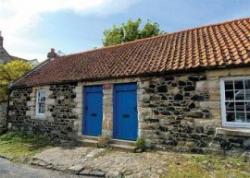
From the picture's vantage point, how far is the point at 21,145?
12438 mm

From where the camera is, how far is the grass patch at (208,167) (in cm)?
705

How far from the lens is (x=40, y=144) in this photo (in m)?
12.4

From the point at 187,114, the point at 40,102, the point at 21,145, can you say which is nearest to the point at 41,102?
the point at 40,102

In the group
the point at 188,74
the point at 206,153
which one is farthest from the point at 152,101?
the point at 206,153

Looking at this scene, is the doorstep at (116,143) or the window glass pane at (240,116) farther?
the doorstep at (116,143)

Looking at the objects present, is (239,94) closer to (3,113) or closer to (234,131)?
(234,131)

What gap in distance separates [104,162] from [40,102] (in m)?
7.47

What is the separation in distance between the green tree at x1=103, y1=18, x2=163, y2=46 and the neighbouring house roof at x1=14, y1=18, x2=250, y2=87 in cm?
1551

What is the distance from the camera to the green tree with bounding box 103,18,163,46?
31516 millimetres

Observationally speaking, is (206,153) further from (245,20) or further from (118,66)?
(245,20)

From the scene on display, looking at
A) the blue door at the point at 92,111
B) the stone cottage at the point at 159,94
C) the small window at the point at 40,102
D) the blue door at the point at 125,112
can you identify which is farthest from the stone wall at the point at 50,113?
the blue door at the point at 125,112

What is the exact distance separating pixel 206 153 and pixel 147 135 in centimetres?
230

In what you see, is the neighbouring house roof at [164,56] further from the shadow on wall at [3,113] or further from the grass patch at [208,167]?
the grass patch at [208,167]

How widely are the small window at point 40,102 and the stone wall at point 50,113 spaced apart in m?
0.21
